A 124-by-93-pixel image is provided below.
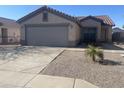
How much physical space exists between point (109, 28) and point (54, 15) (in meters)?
11.3

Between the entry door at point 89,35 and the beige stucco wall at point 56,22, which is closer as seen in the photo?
the beige stucco wall at point 56,22

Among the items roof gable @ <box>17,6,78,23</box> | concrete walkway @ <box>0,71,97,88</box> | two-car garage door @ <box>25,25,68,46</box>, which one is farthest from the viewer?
two-car garage door @ <box>25,25,68,46</box>

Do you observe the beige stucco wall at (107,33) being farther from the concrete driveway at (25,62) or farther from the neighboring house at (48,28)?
the concrete driveway at (25,62)

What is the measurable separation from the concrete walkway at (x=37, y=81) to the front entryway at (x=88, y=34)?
19142 mm

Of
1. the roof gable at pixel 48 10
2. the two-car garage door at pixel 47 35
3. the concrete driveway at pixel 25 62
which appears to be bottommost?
the concrete driveway at pixel 25 62

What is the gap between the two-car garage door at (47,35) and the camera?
1920 centimetres

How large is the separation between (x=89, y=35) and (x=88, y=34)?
0.22 metres

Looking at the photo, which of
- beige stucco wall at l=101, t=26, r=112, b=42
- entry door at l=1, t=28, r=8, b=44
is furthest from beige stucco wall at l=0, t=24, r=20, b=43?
beige stucco wall at l=101, t=26, r=112, b=42

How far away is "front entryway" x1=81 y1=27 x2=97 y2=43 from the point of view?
24906 mm

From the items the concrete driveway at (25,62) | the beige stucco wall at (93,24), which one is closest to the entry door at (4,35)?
the beige stucco wall at (93,24)

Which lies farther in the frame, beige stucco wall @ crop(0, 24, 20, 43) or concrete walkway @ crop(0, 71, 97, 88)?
beige stucco wall @ crop(0, 24, 20, 43)

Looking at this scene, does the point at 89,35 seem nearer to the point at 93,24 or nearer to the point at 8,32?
the point at 93,24

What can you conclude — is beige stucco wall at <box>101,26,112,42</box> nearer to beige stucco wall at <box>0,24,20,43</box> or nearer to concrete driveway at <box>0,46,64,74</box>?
beige stucco wall at <box>0,24,20,43</box>
